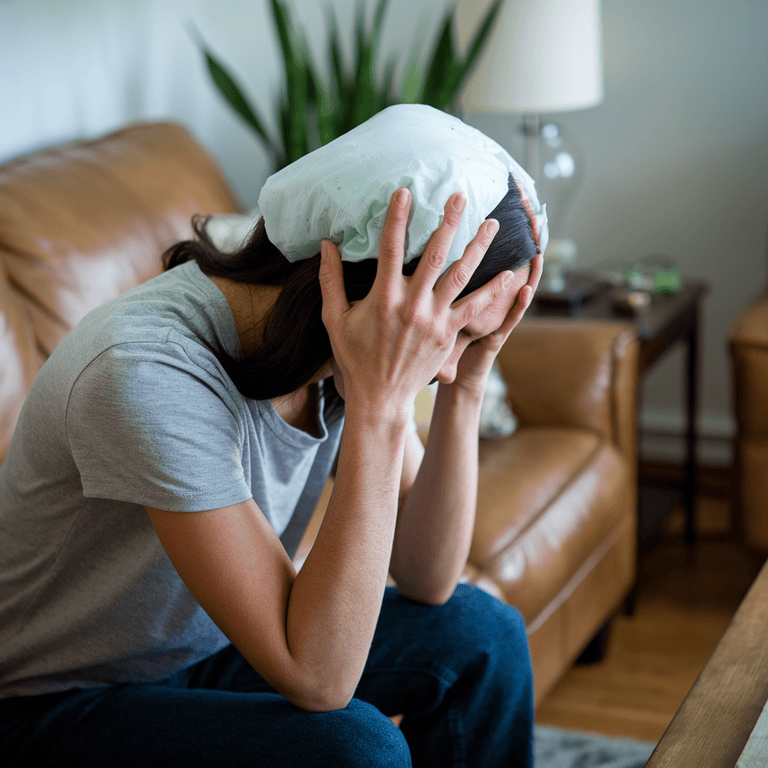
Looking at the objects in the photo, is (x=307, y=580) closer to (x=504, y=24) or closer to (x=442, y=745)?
(x=442, y=745)

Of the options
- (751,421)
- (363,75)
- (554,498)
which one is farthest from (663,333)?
(363,75)

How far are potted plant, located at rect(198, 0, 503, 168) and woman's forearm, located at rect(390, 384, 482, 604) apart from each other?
4.03 feet

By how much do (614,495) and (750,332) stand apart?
0.45 metres

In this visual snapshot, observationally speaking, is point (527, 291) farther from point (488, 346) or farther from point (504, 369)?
point (504, 369)

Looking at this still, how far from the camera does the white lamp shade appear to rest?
1941mm

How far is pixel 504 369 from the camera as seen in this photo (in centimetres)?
181

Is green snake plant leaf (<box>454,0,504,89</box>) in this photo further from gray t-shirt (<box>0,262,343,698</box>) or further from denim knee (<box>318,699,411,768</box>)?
denim knee (<box>318,699,411,768</box>)

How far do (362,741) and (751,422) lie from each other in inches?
51.2

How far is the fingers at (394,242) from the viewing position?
2.34 feet

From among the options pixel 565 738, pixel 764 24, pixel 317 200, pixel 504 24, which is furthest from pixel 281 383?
pixel 764 24

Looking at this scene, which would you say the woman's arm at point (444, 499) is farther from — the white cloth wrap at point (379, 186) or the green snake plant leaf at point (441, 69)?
the green snake plant leaf at point (441, 69)

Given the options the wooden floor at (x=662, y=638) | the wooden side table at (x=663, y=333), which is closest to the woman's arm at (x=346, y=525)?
the wooden floor at (x=662, y=638)

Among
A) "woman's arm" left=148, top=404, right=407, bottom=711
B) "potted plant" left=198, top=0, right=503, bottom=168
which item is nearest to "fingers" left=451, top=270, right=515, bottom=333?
"woman's arm" left=148, top=404, right=407, bottom=711

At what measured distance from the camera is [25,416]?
84cm
